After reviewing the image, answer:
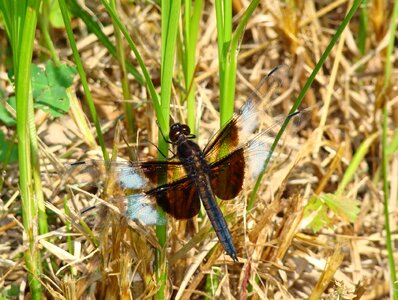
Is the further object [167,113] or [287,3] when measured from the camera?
[287,3]

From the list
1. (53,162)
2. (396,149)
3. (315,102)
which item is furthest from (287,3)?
(53,162)

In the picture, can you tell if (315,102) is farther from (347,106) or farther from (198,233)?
(198,233)

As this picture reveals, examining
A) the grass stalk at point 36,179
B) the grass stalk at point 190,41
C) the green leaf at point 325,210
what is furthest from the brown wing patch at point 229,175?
the grass stalk at point 36,179

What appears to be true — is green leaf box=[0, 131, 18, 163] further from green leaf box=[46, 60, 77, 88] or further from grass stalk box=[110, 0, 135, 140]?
grass stalk box=[110, 0, 135, 140]

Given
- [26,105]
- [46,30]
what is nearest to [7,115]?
[46,30]

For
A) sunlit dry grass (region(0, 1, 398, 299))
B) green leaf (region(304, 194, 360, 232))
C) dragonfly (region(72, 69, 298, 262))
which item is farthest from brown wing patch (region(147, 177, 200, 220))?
green leaf (region(304, 194, 360, 232))
